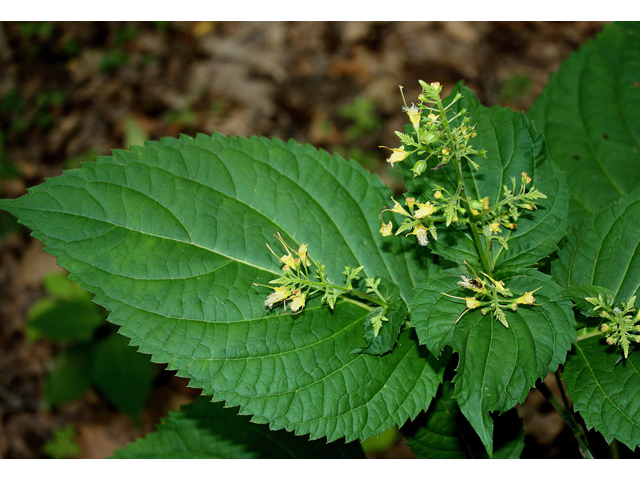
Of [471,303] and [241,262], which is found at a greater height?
[241,262]

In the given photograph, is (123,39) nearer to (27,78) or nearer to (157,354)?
(27,78)

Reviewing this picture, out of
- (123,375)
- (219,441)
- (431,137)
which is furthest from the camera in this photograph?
(123,375)

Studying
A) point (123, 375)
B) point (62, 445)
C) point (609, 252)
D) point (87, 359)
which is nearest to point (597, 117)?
point (609, 252)

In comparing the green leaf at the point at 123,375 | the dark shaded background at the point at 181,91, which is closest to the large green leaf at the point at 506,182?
the dark shaded background at the point at 181,91

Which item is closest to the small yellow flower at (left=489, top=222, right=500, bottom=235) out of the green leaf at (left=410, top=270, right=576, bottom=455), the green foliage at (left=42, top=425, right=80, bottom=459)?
the green leaf at (left=410, top=270, right=576, bottom=455)

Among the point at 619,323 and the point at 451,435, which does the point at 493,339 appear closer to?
the point at 619,323
